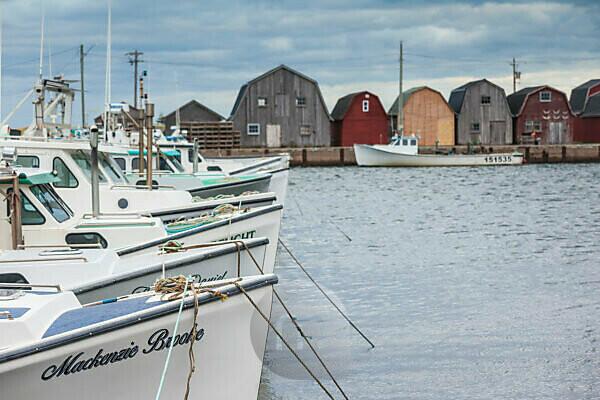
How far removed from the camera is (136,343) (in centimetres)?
695

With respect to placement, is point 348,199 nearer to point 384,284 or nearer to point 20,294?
point 384,284

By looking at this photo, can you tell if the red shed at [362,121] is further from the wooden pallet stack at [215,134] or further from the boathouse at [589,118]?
the boathouse at [589,118]

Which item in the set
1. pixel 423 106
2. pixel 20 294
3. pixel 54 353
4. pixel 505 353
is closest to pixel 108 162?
pixel 505 353

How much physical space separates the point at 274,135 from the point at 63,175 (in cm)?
5131

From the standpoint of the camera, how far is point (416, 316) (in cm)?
1408

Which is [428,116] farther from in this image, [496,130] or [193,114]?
[193,114]

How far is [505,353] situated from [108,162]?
26.9 feet

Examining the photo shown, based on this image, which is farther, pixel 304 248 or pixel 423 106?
pixel 423 106

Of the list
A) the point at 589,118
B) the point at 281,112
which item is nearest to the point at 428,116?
the point at 281,112

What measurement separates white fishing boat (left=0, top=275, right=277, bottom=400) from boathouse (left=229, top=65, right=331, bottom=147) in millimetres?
58249

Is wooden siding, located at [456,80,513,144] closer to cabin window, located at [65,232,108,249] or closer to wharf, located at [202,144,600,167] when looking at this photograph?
wharf, located at [202,144,600,167]

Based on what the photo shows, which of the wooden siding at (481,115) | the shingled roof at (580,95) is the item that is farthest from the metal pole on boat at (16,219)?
the shingled roof at (580,95)

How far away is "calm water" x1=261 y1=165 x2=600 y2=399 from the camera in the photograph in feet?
35.7

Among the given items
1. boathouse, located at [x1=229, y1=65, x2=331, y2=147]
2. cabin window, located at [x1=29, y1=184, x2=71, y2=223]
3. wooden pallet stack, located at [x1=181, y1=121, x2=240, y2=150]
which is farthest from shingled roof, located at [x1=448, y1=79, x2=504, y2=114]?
cabin window, located at [x1=29, y1=184, x2=71, y2=223]
